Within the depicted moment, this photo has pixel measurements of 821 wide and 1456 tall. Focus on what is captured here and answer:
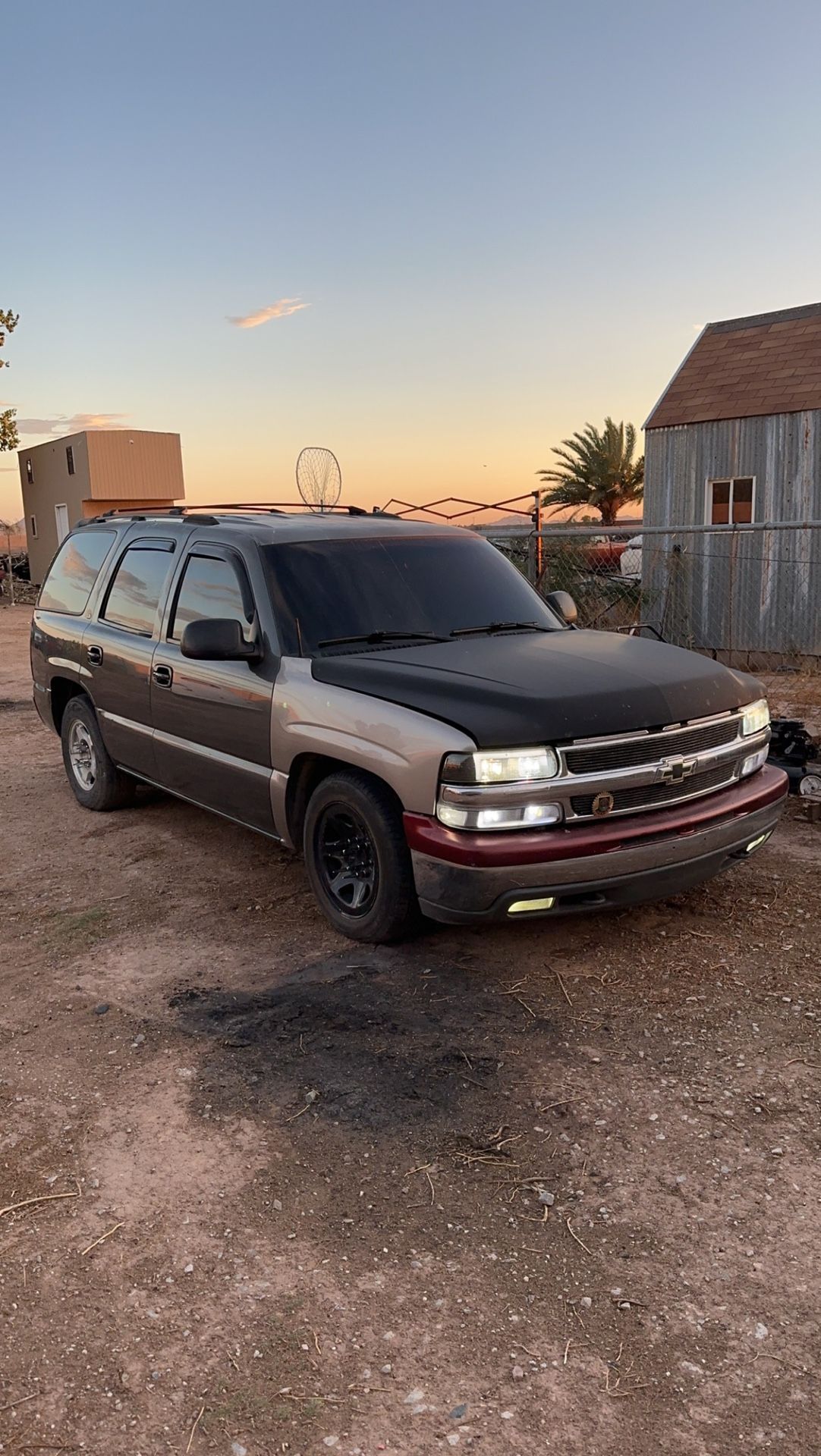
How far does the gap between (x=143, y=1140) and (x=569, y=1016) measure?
1.62 meters

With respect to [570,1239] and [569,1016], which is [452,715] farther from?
[570,1239]

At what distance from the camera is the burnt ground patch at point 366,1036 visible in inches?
140

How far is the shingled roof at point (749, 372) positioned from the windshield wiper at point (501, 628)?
1079cm

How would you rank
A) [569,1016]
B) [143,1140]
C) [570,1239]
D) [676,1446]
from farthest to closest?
[569,1016] → [143,1140] → [570,1239] → [676,1446]

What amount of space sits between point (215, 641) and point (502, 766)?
5.23ft

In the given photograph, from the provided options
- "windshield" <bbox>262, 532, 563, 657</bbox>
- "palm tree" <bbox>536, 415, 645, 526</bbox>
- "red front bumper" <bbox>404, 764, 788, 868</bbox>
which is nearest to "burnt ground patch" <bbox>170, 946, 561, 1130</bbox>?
"red front bumper" <bbox>404, 764, 788, 868</bbox>

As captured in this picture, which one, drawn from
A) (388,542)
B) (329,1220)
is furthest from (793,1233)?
(388,542)

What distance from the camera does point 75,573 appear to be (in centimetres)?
733

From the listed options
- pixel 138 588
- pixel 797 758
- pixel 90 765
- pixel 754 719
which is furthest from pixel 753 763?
pixel 90 765

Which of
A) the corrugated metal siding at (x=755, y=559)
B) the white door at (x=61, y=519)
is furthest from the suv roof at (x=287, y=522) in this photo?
the white door at (x=61, y=519)

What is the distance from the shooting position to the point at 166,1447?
7.34 feet

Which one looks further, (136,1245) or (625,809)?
(625,809)

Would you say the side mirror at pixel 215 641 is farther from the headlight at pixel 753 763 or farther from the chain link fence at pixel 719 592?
the chain link fence at pixel 719 592

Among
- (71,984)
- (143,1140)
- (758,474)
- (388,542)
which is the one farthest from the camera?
(758,474)
